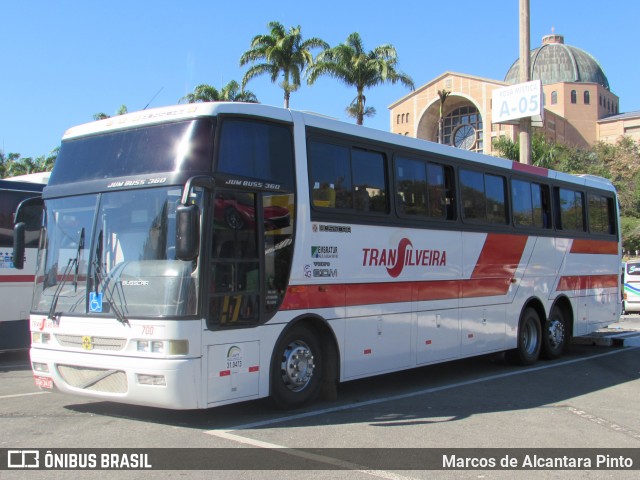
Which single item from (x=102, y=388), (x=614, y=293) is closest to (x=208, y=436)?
(x=102, y=388)

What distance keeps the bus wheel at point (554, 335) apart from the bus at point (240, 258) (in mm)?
3220

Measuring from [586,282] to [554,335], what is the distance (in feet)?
6.10

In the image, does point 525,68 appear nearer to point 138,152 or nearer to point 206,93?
point 138,152

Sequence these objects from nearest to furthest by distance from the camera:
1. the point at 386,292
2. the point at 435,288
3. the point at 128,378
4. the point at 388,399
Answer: the point at 128,378, the point at 388,399, the point at 386,292, the point at 435,288

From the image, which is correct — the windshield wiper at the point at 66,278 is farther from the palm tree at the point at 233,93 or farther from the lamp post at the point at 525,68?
the palm tree at the point at 233,93

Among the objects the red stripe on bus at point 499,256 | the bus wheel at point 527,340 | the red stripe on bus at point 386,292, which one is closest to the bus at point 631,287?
the bus wheel at point 527,340

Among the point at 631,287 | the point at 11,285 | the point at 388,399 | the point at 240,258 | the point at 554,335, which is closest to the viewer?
the point at 240,258

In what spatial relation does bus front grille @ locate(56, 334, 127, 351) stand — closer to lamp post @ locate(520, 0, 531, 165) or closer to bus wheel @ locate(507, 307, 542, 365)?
bus wheel @ locate(507, 307, 542, 365)

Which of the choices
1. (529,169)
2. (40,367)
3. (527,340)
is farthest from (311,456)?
(529,169)

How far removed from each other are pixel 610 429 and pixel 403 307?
3.12m

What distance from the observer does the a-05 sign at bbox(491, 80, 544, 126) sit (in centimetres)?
1741

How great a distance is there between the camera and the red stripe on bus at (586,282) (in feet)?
44.3

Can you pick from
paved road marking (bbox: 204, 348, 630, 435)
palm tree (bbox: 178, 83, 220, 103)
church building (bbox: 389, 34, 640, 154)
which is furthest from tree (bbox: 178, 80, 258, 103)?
Answer: church building (bbox: 389, 34, 640, 154)

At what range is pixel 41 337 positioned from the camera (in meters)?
7.45
